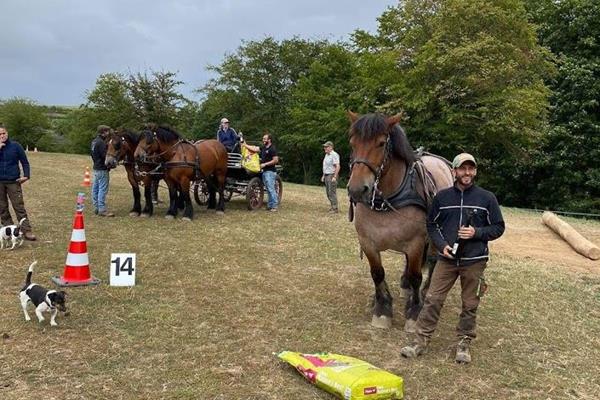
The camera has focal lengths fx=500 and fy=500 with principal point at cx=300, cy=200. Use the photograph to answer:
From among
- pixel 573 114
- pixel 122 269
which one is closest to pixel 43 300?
pixel 122 269

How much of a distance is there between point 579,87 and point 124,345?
24575mm

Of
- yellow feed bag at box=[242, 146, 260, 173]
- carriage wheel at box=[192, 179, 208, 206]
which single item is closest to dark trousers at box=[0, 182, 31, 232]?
carriage wheel at box=[192, 179, 208, 206]

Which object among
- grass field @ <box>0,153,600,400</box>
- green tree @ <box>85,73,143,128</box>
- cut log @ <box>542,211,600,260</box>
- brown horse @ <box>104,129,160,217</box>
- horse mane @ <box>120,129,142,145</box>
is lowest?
grass field @ <box>0,153,600,400</box>

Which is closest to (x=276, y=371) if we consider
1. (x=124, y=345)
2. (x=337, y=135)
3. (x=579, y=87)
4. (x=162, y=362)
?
(x=162, y=362)

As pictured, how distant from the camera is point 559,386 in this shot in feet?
12.9

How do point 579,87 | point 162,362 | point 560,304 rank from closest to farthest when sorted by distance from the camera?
point 162,362
point 560,304
point 579,87

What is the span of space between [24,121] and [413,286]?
56.8m

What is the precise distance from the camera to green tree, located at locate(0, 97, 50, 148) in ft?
169

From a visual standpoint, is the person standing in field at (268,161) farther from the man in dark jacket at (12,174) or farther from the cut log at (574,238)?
the cut log at (574,238)

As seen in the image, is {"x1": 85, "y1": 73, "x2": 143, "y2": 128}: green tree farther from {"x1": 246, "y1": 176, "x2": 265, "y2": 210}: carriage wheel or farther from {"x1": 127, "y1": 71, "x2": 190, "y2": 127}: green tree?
{"x1": 246, "y1": 176, "x2": 265, "y2": 210}: carriage wheel

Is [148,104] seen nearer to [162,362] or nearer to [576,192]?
[576,192]

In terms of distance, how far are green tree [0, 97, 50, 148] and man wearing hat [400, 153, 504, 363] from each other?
178ft

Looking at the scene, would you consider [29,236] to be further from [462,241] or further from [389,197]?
[462,241]

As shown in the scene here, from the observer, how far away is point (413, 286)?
16.1 ft
